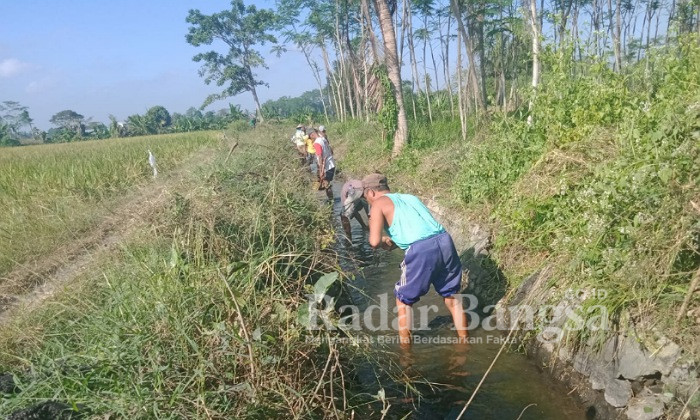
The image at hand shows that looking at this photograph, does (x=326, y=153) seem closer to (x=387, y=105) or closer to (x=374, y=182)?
(x=387, y=105)

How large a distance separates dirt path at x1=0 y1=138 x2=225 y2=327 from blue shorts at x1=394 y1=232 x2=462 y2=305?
2.35 m

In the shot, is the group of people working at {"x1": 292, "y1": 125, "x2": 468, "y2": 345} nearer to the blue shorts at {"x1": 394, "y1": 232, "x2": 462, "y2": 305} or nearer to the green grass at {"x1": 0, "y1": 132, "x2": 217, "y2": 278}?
the blue shorts at {"x1": 394, "y1": 232, "x2": 462, "y2": 305}

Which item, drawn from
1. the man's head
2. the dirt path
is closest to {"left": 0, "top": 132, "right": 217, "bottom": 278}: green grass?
the dirt path

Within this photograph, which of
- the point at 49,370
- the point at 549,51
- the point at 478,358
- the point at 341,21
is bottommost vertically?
the point at 478,358

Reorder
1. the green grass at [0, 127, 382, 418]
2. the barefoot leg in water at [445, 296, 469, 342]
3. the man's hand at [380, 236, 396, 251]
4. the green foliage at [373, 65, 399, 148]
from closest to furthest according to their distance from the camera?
1. the green grass at [0, 127, 382, 418]
2. the barefoot leg in water at [445, 296, 469, 342]
3. the man's hand at [380, 236, 396, 251]
4. the green foliage at [373, 65, 399, 148]

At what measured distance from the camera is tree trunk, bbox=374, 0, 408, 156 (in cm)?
1072

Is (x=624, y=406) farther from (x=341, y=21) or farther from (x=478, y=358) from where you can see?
(x=341, y=21)

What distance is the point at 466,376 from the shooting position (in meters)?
3.58

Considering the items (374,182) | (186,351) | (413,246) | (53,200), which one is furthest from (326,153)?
(186,351)

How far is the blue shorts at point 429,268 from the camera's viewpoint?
3750 mm

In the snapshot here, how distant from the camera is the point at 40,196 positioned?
8.29 meters

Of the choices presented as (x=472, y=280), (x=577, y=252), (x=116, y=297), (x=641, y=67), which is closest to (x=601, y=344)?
(x=577, y=252)

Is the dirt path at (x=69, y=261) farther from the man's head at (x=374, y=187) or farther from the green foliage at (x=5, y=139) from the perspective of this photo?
the green foliage at (x=5, y=139)

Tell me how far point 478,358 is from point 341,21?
83.7ft
